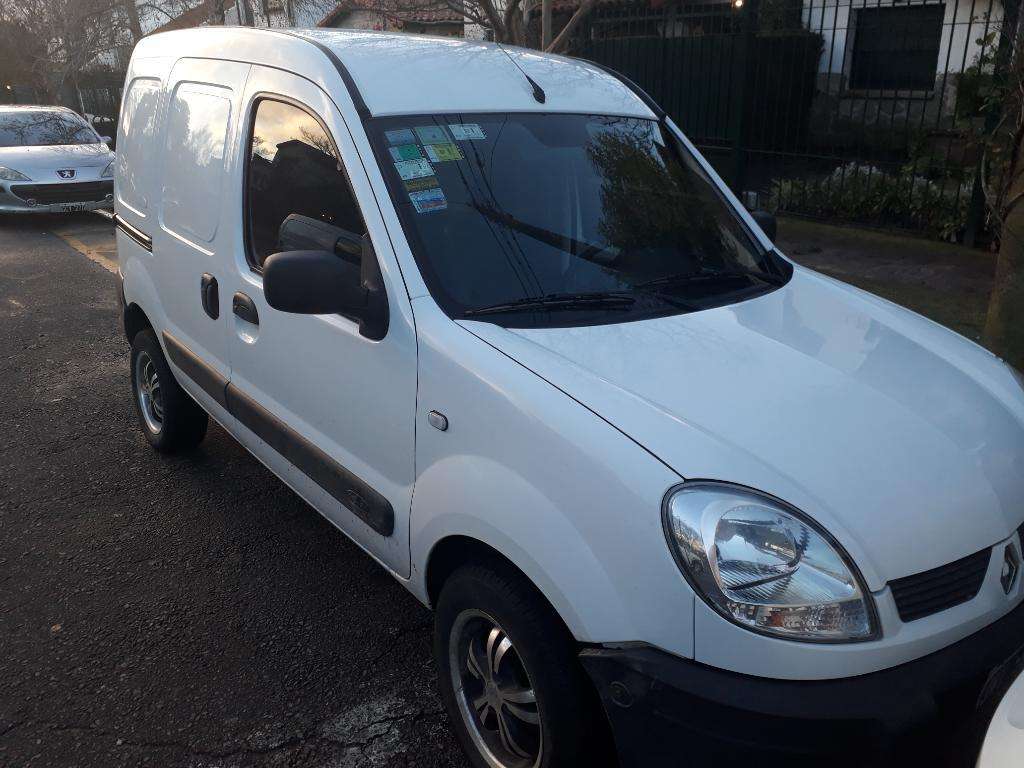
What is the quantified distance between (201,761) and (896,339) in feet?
8.00

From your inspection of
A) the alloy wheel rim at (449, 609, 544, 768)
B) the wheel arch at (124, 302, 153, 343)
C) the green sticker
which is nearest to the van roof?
the green sticker

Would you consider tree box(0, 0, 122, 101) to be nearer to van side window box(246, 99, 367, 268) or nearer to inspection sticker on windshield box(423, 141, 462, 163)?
van side window box(246, 99, 367, 268)

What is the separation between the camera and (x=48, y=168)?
1195cm

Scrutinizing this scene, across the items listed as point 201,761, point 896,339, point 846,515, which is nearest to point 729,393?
point 846,515

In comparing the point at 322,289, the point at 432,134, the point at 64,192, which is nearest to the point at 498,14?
the point at 432,134

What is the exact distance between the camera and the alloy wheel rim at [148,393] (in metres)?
4.67

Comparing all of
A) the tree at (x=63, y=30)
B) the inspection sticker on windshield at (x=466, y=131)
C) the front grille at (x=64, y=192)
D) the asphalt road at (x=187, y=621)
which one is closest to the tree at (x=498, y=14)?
the asphalt road at (x=187, y=621)

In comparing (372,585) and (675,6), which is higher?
(675,6)

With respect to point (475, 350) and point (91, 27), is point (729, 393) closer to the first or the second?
point (475, 350)

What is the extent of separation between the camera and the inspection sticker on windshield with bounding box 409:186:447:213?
2.64 metres

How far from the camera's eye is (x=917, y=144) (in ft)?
28.5

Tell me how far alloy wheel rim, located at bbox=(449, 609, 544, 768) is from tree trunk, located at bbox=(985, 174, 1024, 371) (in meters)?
A: 3.87

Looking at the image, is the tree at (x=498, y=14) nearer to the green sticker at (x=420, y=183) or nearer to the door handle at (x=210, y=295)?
the door handle at (x=210, y=295)

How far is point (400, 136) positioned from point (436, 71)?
39 centimetres
